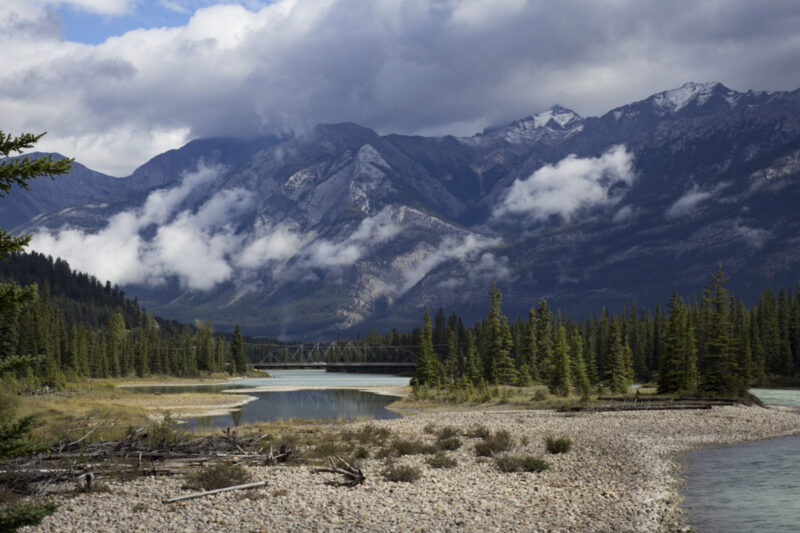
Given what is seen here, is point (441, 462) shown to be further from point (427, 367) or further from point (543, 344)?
point (543, 344)

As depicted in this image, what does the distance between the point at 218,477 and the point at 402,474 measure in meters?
7.47

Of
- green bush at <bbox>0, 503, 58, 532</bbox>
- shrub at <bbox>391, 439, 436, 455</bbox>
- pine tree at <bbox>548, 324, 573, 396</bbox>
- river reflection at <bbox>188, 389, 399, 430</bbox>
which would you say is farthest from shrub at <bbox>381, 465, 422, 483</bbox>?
pine tree at <bbox>548, 324, 573, 396</bbox>

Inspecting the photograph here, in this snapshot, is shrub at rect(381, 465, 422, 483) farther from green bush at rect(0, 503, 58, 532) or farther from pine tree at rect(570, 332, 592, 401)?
pine tree at rect(570, 332, 592, 401)

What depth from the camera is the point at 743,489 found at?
103ft

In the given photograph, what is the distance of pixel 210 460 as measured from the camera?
105ft

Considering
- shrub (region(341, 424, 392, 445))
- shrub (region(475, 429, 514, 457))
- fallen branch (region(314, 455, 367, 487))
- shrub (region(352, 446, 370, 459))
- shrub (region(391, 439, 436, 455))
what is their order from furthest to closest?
shrub (region(341, 424, 392, 445))
shrub (region(391, 439, 436, 455))
shrub (region(475, 429, 514, 457))
shrub (region(352, 446, 370, 459))
fallen branch (region(314, 455, 367, 487))

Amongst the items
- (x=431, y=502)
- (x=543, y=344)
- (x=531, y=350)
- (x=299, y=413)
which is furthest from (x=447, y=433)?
(x=543, y=344)

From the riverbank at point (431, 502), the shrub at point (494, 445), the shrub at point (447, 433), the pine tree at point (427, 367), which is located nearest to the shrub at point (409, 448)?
the riverbank at point (431, 502)

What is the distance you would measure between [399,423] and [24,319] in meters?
106

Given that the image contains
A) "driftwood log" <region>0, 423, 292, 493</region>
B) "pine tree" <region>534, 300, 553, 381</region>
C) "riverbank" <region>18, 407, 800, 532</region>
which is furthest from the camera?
"pine tree" <region>534, 300, 553, 381</region>

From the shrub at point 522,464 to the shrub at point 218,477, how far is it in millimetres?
11955

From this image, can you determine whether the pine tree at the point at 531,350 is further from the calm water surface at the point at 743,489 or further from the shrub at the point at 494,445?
the shrub at the point at 494,445

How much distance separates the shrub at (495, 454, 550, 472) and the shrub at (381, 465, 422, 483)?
197 inches

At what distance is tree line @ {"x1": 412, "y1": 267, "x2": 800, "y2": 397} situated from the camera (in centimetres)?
8506
